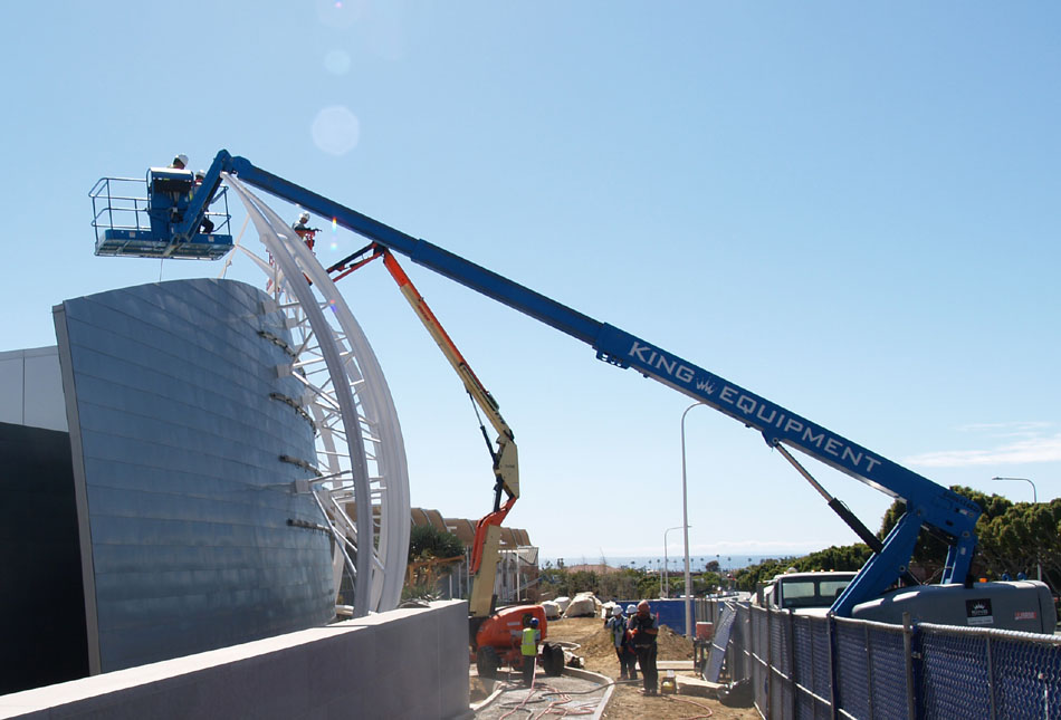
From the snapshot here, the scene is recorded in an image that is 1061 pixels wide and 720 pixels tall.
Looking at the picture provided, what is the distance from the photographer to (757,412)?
15398mm

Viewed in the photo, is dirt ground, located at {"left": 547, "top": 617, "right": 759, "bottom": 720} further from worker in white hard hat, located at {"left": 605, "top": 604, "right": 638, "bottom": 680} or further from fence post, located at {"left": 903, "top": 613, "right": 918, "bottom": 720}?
fence post, located at {"left": 903, "top": 613, "right": 918, "bottom": 720}

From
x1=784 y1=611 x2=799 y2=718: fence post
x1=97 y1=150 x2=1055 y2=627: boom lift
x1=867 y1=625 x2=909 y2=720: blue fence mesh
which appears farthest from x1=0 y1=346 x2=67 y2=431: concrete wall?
x1=867 y1=625 x2=909 y2=720: blue fence mesh

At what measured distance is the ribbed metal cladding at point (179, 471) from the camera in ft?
43.1

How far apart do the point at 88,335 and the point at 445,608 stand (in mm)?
6477

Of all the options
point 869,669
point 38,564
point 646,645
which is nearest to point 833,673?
point 869,669

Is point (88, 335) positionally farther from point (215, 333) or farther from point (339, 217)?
point (339, 217)

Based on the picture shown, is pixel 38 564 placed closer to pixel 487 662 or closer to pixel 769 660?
pixel 487 662

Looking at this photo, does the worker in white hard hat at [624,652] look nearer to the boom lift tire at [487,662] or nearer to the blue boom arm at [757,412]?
the boom lift tire at [487,662]

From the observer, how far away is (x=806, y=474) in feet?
49.9

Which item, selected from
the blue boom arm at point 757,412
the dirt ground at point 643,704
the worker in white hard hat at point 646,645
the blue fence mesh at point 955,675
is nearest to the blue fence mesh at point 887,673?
the blue fence mesh at point 955,675

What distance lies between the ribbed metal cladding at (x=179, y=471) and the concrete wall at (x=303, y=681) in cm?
454

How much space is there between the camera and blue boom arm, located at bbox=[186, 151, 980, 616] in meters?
14.1

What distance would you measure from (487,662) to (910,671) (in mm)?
15900

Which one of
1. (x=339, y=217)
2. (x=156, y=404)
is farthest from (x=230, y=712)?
(x=339, y=217)
